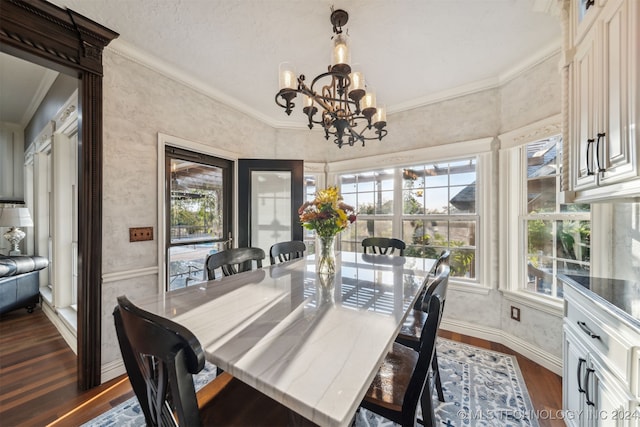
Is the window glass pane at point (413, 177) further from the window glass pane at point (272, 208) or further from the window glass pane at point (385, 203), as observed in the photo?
the window glass pane at point (272, 208)

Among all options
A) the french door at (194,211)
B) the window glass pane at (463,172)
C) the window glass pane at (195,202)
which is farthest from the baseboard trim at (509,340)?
the window glass pane at (195,202)

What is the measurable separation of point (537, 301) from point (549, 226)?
69cm

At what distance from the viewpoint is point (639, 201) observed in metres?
1.44

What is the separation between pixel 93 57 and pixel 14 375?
265cm

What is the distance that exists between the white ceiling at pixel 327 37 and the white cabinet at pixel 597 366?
1943 millimetres

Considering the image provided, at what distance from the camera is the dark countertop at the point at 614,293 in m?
1.02

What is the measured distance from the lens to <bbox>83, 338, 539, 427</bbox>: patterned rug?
1602 mm

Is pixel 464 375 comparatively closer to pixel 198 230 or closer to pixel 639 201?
pixel 639 201

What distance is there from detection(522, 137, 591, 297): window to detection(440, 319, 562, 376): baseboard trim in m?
0.51

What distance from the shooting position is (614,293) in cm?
123

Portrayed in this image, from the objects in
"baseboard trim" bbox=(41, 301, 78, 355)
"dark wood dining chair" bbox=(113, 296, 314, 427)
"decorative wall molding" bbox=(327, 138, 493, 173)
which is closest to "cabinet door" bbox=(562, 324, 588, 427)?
"dark wood dining chair" bbox=(113, 296, 314, 427)

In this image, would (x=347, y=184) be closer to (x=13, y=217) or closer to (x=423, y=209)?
(x=423, y=209)

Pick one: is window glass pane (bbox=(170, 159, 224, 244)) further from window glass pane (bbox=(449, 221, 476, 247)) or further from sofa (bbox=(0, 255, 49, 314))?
window glass pane (bbox=(449, 221, 476, 247))

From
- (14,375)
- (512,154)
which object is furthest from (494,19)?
(14,375)
